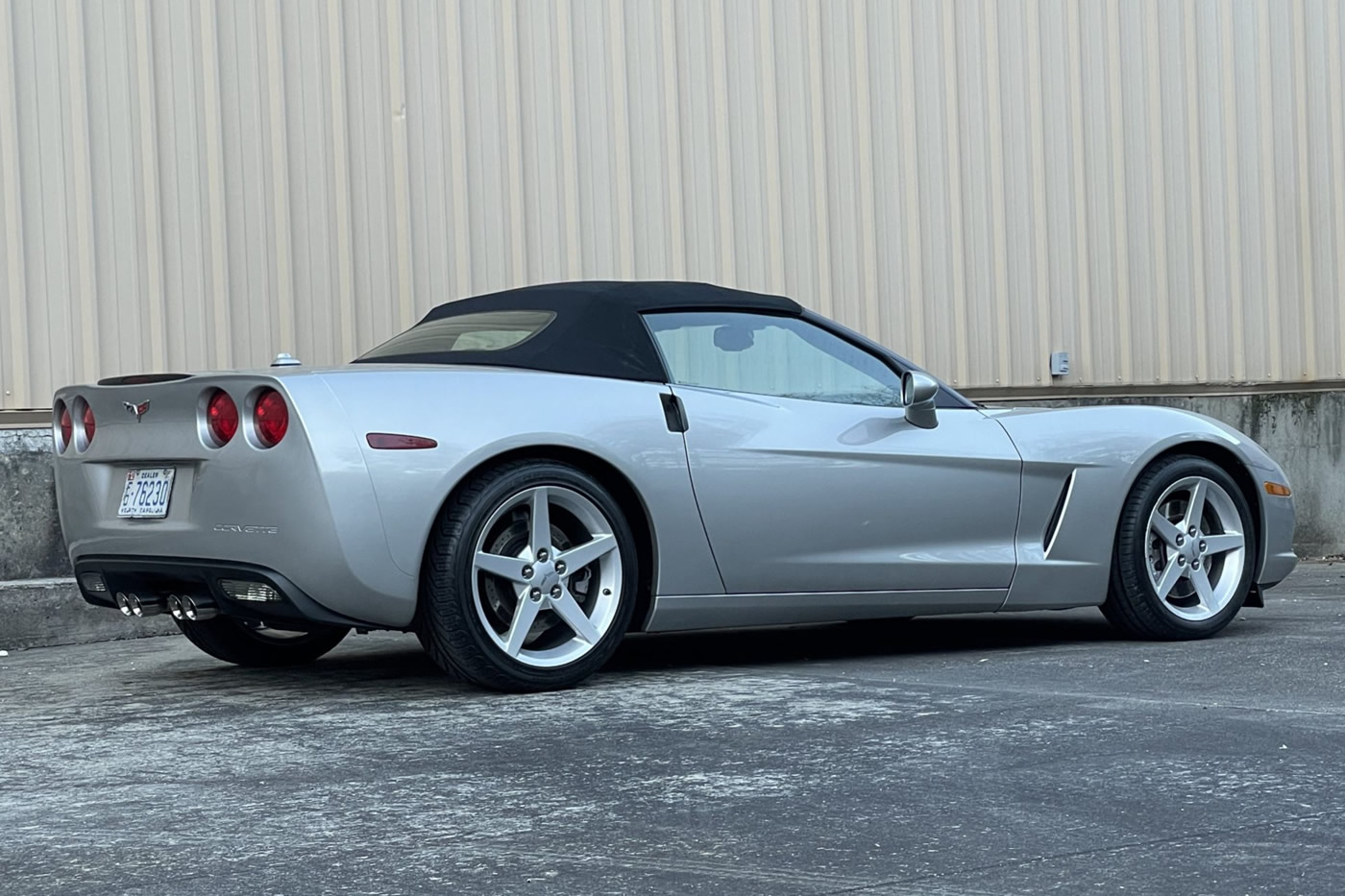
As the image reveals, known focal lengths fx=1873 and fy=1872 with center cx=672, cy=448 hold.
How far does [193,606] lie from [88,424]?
79cm

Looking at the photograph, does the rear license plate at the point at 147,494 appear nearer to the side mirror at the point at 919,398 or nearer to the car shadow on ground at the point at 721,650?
the car shadow on ground at the point at 721,650

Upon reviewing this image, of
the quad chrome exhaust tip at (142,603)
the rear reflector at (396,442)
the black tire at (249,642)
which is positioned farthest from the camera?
the black tire at (249,642)

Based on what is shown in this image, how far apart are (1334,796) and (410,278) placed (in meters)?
6.18

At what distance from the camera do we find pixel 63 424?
237 inches

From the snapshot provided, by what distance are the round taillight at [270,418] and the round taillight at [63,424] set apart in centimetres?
100

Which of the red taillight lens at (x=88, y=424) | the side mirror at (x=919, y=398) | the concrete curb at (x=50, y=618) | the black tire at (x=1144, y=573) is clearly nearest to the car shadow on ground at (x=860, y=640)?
the black tire at (x=1144, y=573)

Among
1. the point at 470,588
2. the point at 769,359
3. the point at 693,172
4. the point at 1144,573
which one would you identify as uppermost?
the point at 693,172

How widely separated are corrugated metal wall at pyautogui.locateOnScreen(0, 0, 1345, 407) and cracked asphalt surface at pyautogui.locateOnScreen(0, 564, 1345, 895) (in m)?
2.81

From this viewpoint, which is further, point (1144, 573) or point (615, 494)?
point (1144, 573)

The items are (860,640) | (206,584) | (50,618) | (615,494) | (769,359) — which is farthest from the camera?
(50,618)

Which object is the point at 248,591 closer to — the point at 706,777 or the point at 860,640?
the point at 706,777

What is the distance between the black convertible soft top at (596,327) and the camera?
229 inches

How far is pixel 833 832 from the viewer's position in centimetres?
366

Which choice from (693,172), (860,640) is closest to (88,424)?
(860,640)
